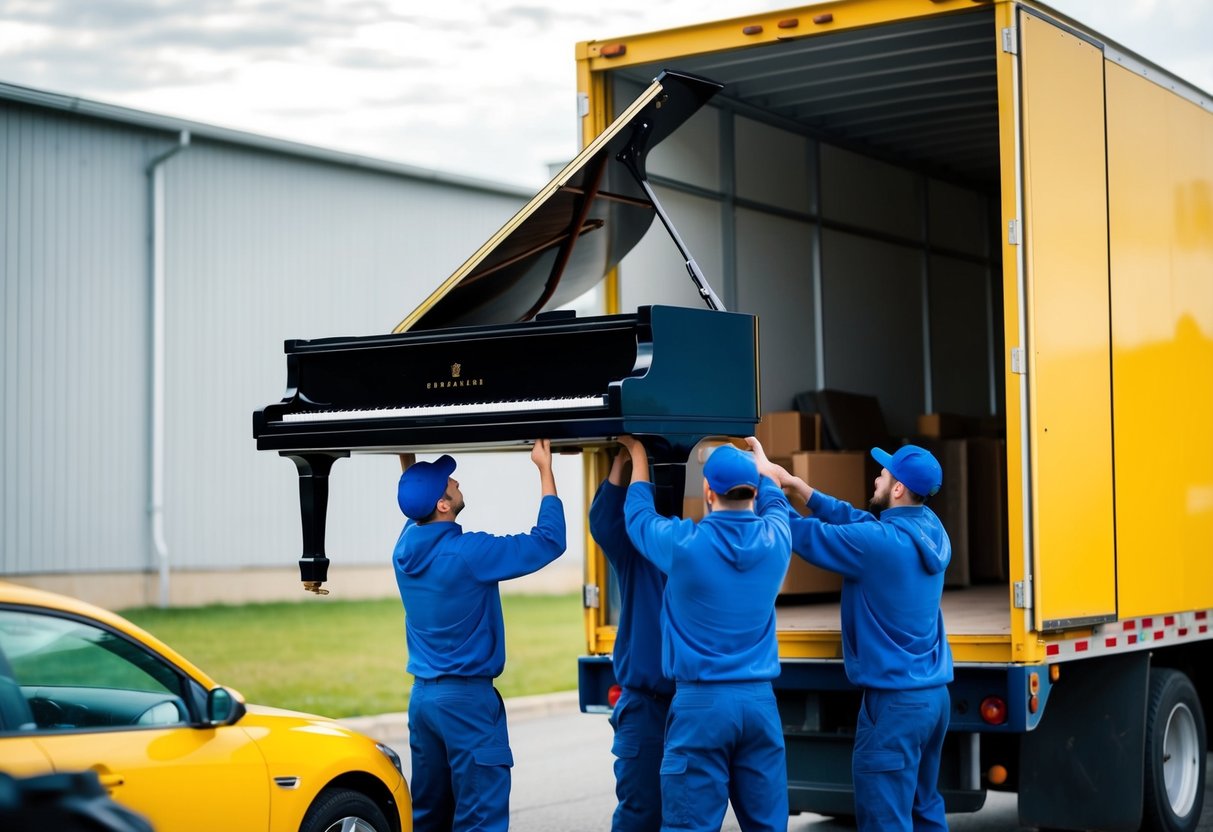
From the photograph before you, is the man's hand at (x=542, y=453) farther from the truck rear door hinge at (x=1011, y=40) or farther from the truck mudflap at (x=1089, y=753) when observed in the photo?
the truck mudflap at (x=1089, y=753)

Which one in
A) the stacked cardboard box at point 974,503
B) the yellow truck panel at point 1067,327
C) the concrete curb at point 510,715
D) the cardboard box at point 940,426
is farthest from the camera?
the concrete curb at point 510,715

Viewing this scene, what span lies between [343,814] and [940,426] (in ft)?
19.5

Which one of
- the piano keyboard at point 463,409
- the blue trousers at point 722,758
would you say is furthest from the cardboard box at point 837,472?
the blue trousers at point 722,758

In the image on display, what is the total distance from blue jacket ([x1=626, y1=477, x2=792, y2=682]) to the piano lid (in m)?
1.64

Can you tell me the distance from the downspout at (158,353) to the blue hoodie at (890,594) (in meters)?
19.2

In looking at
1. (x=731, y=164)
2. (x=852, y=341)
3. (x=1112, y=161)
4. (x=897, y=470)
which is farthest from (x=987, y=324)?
(x=897, y=470)

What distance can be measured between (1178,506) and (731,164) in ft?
9.86

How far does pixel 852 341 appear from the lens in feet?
34.0

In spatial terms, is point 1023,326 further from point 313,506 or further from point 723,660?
point 313,506

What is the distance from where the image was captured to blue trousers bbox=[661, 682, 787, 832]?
5.71 meters

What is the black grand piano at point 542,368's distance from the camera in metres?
6.08

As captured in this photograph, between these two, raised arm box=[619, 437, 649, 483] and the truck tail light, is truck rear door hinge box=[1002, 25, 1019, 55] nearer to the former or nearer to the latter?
raised arm box=[619, 437, 649, 483]

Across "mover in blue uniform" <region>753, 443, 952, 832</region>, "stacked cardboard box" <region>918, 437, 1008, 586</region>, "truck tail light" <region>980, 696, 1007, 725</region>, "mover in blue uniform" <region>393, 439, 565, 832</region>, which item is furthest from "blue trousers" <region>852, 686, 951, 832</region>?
"stacked cardboard box" <region>918, 437, 1008, 586</region>

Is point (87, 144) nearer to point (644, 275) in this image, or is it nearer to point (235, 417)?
point (235, 417)
